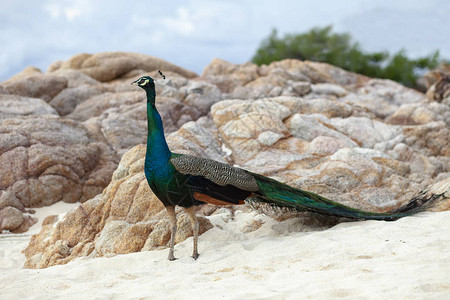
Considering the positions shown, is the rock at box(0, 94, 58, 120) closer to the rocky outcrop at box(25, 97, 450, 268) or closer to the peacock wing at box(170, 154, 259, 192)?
the rocky outcrop at box(25, 97, 450, 268)

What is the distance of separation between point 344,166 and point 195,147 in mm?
2759

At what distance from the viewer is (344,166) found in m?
7.83

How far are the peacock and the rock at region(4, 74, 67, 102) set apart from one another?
10375 millimetres

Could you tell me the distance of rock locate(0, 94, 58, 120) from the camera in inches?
466

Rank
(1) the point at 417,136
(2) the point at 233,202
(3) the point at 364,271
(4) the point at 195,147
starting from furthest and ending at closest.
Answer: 1. (1) the point at 417,136
2. (4) the point at 195,147
3. (2) the point at 233,202
4. (3) the point at 364,271

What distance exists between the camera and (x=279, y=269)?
4.57 m

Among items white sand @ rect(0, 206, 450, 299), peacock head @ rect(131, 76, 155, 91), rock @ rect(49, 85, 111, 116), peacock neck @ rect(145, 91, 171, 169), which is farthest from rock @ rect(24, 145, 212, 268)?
rock @ rect(49, 85, 111, 116)

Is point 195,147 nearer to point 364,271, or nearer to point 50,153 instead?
point 50,153

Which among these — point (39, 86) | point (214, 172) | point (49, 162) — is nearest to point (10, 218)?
point (49, 162)

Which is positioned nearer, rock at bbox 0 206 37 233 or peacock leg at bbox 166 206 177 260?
peacock leg at bbox 166 206 177 260

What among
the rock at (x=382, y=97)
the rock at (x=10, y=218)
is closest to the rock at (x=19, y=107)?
the rock at (x=10, y=218)

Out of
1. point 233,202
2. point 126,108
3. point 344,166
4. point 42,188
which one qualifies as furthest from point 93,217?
point 126,108

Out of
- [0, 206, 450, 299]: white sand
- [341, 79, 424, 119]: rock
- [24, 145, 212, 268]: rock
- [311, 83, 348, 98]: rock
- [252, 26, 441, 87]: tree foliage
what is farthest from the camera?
[252, 26, 441, 87]: tree foliage

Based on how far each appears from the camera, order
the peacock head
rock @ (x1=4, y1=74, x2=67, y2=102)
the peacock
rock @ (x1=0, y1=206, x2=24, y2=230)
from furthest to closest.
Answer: rock @ (x1=4, y1=74, x2=67, y2=102) → rock @ (x1=0, y1=206, x2=24, y2=230) → the peacock head → the peacock
